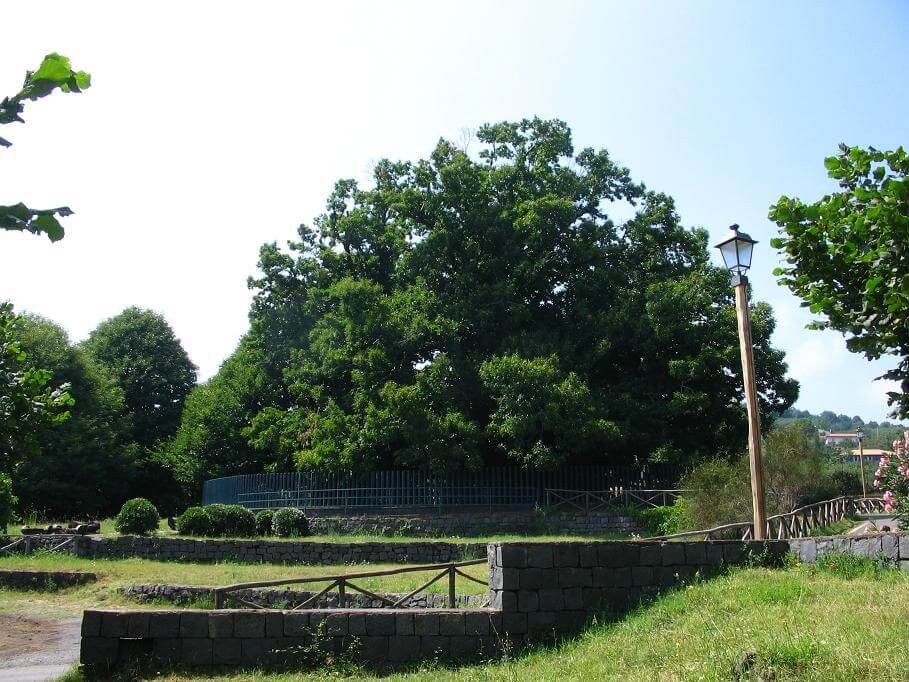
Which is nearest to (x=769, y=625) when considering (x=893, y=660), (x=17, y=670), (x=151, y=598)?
(x=893, y=660)

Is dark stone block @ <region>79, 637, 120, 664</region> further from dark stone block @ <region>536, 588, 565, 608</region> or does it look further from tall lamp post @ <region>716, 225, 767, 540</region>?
tall lamp post @ <region>716, 225, 767, 540</region>

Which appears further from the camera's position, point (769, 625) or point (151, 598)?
point (151, 598)

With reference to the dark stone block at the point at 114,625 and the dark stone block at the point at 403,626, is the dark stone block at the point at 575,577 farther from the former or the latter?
the dark stone block at the point at 114,625

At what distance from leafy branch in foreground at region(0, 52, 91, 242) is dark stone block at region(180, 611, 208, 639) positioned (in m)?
5.98

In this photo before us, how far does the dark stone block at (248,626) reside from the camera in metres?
8.64

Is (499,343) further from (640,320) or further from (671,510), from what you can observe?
(671,510)

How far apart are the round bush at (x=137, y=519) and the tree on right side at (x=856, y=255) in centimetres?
1851

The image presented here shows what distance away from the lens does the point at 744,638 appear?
674cm

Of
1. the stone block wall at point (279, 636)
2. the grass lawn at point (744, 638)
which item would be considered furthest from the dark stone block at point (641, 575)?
the stone block wall at point (279, 636)

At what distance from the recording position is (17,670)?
961cm

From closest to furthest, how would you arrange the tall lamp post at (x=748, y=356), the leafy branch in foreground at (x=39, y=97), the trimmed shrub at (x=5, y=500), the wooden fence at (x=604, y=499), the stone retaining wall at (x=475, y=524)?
1. the leafy branch in foreground at (x=39, y=97)
2. the tall lamp post at (x=748, y=356)
3. the trimmed shrub at (x=5, y=500)
4. the stone retaining wall at (x=475, y=524)
5. the wooden fence at (x=604, y=499)

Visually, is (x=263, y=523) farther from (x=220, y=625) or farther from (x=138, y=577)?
(x=220, y=625)

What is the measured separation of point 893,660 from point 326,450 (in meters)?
20.9

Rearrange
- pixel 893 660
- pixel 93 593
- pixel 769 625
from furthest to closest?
pixel 93 593
pixel 769 625
pixel 893 660
